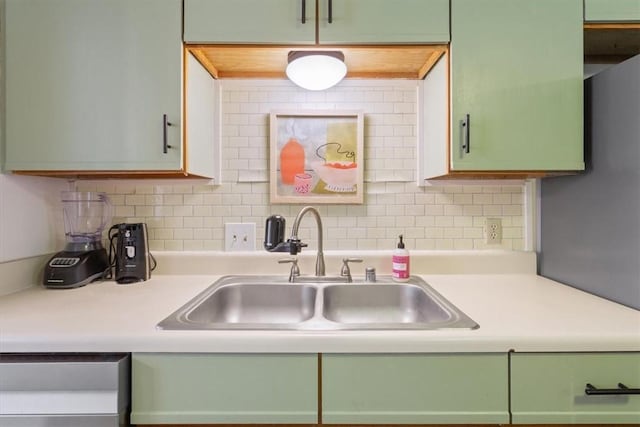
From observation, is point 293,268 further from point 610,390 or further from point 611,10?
point 611,10

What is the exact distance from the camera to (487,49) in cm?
116

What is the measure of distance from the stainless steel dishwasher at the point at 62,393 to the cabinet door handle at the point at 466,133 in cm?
118

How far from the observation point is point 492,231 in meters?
A: 1.52

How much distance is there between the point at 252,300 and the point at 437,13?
1265 mm

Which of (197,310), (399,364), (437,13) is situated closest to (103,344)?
(197,310)

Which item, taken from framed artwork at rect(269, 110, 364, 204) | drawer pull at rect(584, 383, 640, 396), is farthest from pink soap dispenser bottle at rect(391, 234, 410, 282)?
drawer pull at rect(584, 383, 640, 396)

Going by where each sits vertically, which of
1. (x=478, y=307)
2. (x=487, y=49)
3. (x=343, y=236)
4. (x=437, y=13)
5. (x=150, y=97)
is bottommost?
(x=478, y=307)

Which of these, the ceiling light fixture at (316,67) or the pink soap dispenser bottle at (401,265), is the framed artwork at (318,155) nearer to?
the ceiling light fixture at (316,67)

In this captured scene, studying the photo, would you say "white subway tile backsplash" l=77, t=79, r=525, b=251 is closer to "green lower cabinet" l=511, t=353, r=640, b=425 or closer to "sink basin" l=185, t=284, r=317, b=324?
"sink basin" l=185, t=284, r=317, b=324

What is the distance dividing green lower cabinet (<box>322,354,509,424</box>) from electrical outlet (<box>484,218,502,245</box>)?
2.61 ft

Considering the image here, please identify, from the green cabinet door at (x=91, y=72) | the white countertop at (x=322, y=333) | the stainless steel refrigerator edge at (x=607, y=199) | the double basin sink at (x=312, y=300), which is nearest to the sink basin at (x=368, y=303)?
the double basin sink at (x=312, y=300)

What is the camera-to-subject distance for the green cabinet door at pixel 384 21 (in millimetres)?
1155

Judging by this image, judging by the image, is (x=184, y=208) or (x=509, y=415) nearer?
(x=509, y=415)

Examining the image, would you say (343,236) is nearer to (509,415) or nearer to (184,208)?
(184,208)
